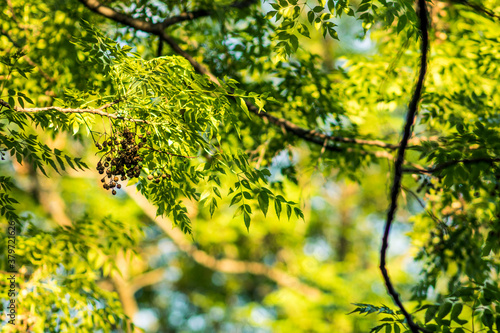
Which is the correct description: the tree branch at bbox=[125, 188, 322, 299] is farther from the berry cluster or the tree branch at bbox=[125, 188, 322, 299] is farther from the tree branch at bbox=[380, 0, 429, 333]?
the tree branch at bbox=[380, 0, 429, 333]

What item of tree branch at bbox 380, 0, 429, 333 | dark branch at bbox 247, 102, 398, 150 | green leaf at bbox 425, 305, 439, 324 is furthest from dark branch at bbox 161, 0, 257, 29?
green leaf at bbox 425, 305, 439, 324

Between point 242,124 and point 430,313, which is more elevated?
point 242,124

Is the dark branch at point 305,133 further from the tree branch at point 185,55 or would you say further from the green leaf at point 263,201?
the green leaf at point 263,201

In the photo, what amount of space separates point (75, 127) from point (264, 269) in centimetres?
1075

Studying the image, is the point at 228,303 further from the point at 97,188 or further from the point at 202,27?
the point at 202,27

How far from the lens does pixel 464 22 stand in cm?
487

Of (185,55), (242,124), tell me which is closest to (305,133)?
(242,124)

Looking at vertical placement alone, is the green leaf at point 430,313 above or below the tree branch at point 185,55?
below

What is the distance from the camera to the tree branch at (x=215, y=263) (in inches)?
417

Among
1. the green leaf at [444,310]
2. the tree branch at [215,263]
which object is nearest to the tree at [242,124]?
the green leaf at [444,310]

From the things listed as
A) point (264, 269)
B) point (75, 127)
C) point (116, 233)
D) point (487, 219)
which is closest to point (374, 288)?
point (264, 269)

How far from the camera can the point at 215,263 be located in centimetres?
1159

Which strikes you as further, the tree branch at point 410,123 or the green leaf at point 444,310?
the green leaf at point 444,310

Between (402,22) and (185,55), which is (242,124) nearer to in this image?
(185,55)
